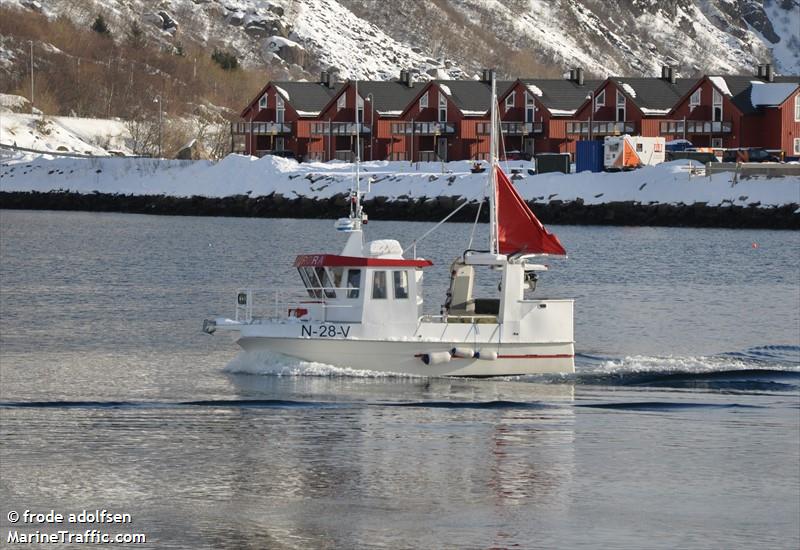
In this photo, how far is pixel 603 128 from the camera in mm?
134000

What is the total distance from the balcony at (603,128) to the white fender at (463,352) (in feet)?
323

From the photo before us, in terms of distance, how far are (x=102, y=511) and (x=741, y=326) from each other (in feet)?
96.3

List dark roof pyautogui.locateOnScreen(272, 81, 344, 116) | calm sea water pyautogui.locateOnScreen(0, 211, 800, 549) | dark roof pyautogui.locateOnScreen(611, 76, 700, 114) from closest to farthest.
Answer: calm sea water pyautogui.locateOnScreen(0, 211, 800, 549) < dark roof pyautogui.locateOnScreen(611, 76, 700, 114) < dark roof pyautogui.locateOnScreen(272, 81, 344, 116)

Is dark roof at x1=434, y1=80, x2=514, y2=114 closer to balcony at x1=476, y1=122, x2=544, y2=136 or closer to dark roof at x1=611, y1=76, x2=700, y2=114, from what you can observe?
balcony at x1=476, y1=122, x2=544, y2=136

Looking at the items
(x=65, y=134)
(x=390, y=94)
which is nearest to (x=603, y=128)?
(x=390, y=94)

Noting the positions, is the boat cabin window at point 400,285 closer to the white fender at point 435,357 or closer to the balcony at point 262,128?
the white fender at point 435,357

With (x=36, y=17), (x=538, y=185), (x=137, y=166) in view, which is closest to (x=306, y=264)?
(x=538, y=185)

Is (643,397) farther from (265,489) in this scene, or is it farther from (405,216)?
(405,216)

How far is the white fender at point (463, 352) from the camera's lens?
35688 millimetres

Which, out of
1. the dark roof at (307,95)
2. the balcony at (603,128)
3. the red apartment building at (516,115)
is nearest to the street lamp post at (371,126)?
the red apartment building at (516,115)

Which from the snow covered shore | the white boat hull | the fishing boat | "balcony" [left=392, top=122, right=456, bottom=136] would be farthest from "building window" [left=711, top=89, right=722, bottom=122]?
the white boat hull

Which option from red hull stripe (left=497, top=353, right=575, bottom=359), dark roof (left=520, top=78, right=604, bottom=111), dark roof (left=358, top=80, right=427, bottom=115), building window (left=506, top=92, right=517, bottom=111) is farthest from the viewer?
dark roof (left=358, top=80, right=427, bottom=115)

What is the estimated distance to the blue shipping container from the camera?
11925 centimetres

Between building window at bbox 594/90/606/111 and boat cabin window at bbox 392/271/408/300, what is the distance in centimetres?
10199
